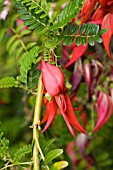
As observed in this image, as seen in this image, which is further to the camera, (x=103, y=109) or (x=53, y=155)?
(x=103, y=109)

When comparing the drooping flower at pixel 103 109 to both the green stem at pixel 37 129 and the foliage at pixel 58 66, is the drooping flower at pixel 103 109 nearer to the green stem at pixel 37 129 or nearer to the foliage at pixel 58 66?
the foliage at pixel 58 66

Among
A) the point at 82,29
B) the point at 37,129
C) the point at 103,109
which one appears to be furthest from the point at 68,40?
the point at 103,109

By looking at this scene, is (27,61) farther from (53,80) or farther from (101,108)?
(101,108)

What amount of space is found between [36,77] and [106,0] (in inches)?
7.8

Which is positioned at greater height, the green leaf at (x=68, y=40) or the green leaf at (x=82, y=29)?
the green leaf at (x=82, y=29)

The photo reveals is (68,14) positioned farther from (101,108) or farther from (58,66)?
(101,108)

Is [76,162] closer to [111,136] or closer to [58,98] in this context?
[111,136]

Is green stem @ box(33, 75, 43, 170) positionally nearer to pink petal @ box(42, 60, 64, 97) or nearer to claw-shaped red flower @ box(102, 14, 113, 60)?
pink petal @ box(42, 60, 64, 97)

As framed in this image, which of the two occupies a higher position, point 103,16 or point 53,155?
point 103,16

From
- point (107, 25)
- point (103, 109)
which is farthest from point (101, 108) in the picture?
point (107, 25)

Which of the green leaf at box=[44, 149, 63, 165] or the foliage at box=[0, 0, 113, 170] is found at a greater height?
the foliage at box=[0, 0, 113, 170]

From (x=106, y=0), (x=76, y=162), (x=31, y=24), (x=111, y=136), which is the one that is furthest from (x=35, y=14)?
(x=111, y=136)

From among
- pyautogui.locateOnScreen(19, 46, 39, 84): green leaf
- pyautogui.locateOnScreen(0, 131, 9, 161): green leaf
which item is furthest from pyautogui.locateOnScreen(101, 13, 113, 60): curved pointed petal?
pyautogui.locateOnScreen(0, 131, 9, 161): green leaf

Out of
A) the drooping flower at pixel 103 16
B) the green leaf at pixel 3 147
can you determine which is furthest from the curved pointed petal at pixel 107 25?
the green leaf at pixel 3 147
